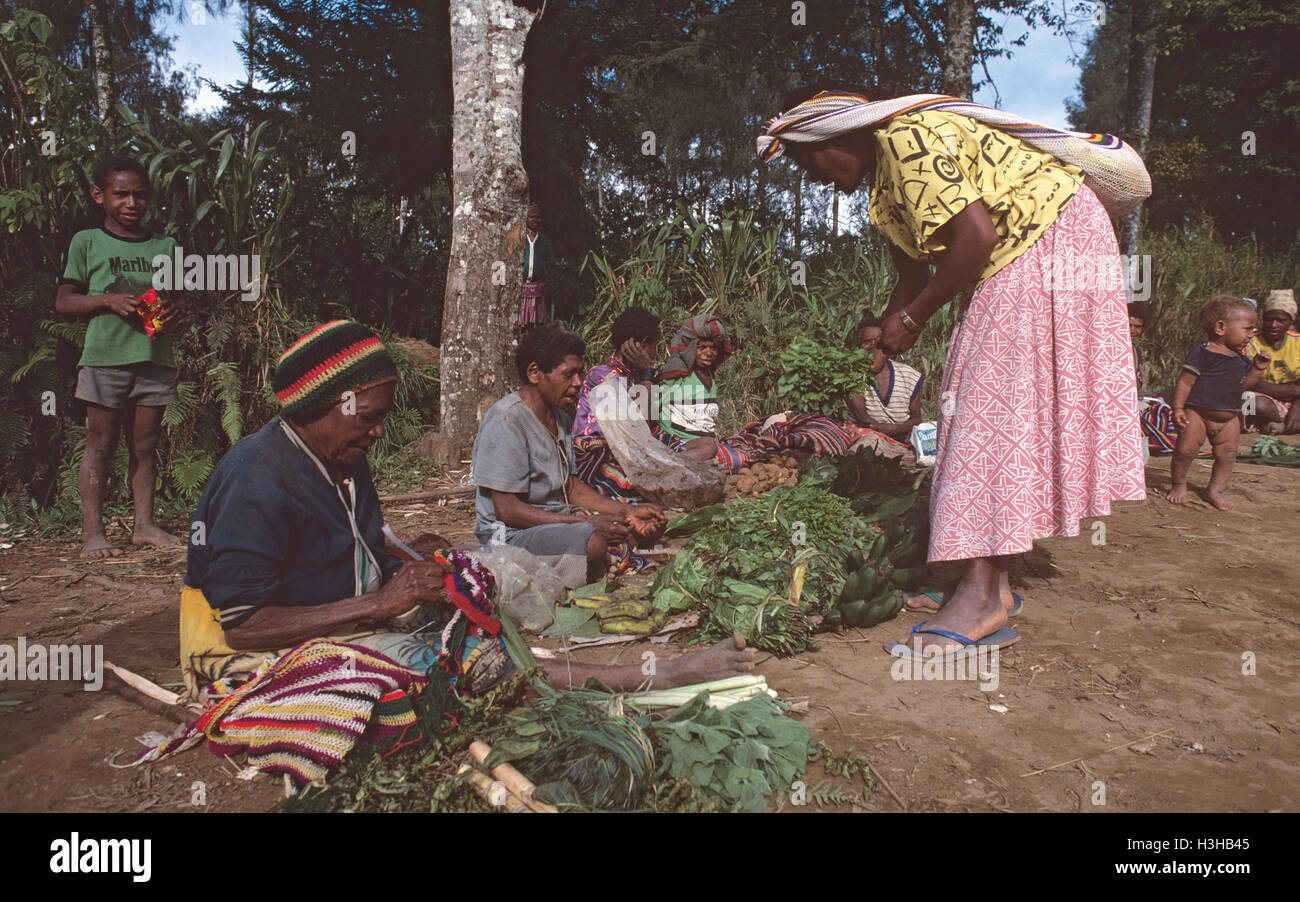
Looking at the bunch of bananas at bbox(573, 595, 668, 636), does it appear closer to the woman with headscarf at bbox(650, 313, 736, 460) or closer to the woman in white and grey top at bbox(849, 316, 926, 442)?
the woman with headscarf at bbox(650, 313, 736, 460)

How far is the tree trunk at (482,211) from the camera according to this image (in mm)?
6277

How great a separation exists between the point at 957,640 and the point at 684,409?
3.48 metres

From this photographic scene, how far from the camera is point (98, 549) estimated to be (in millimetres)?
4195

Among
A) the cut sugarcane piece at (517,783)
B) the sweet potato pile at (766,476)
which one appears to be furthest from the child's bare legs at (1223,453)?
the cut sugarcane piece at (517,783)

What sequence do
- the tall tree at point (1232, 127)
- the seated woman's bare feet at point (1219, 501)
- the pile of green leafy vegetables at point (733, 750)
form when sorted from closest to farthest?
the pile of green leafy vegetables at point (733, 750) → the seated woman's bare feet at point (1219, 501) → the tall tree at point (1232, 127)

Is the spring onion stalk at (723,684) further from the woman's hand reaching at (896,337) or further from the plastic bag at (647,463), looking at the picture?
the plastic bag at (647,463)

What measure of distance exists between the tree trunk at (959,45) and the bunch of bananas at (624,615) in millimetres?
9408

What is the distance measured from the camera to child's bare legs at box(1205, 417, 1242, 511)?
5035 mm

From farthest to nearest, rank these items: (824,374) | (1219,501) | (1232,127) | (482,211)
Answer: (1232,127)
(482,211)
(824,374)
(1219,501)

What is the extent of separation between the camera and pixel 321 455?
2242mm

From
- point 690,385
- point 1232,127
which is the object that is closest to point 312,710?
point 690,385

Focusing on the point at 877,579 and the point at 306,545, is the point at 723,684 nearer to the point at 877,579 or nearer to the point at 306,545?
the point at 877,579

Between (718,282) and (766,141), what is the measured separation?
5642mm
